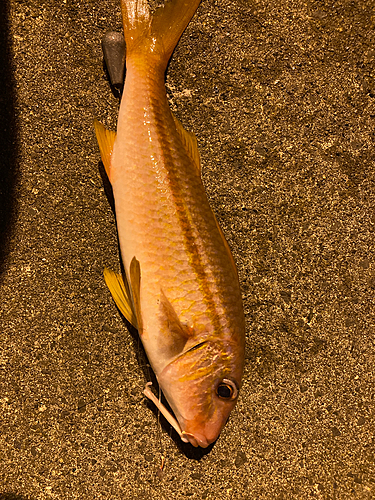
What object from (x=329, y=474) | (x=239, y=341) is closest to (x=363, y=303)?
(x=239, y=341)

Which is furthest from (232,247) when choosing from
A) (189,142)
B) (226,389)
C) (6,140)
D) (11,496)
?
(11,496)

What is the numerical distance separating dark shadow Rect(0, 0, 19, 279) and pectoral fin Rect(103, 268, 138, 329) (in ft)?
1.98

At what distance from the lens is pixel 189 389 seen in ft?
4.94

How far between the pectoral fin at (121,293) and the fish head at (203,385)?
344 millimetres

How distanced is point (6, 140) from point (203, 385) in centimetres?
170

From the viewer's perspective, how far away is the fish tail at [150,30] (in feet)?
5.50

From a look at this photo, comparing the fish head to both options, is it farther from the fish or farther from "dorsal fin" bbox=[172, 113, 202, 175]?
"dorsal fin" bbox=[172, 113, 202, 175]

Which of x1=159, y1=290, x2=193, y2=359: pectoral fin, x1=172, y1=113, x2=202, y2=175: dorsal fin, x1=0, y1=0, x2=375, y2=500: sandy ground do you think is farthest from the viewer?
x1=0, y1=0, x2=375, y2=500: sandy ground

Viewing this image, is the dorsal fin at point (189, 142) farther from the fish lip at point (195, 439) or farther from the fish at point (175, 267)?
the fish lip at point (195, 439)

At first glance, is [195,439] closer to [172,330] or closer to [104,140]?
[172,330]

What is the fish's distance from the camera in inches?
59.2

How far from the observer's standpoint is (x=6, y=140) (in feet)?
5.97

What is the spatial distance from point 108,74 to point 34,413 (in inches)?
77.1

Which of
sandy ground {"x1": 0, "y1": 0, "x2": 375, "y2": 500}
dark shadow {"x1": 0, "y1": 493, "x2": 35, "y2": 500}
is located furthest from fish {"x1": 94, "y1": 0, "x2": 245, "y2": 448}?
dark shadow {"x1": 0, "y1": 493, "x2": 35, "y2": 500}
